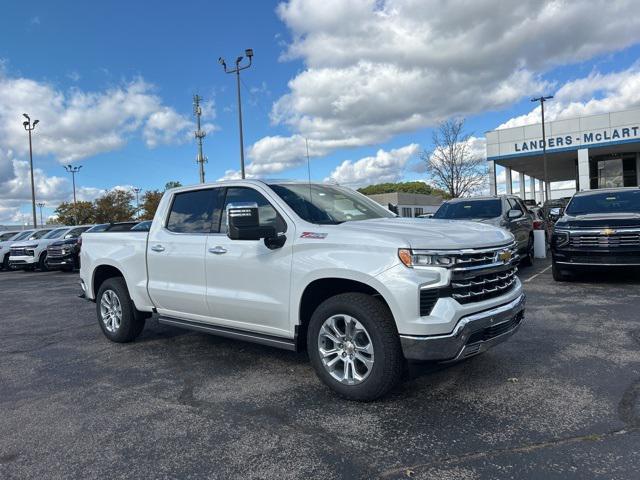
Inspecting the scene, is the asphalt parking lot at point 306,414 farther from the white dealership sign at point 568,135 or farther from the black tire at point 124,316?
the white dealership sign at point 568,135

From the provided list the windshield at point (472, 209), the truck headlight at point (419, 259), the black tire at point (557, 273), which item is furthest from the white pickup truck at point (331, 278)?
the windshield at point (472, 209)

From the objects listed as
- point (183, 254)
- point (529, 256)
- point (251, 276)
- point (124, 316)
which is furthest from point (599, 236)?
point (124, 316)

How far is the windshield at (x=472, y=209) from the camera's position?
1131 cm

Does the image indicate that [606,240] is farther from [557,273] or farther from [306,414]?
[306,414]

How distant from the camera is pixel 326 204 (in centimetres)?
486

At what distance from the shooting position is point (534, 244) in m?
14.2

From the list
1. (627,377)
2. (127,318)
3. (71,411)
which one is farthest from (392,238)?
(127,318)

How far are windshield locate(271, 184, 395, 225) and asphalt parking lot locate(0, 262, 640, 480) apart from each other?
1.50 metres

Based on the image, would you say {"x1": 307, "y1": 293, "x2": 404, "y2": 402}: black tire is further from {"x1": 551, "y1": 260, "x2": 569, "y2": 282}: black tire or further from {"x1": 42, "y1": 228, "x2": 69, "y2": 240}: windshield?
{"x1": 42, "y1": 228, "x2": 69, "y2": 240}: windshield

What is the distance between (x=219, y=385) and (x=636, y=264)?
748cm

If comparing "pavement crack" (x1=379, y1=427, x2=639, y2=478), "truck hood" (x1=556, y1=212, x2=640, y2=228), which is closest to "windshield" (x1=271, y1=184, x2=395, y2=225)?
"pavement crack" (x1=379, y1=427, x2=639, y2=478)

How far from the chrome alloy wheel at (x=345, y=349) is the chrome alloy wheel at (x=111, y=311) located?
3225mm

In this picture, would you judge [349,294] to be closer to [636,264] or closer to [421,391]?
[421,391]

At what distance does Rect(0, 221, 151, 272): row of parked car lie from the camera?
58.1 ft
